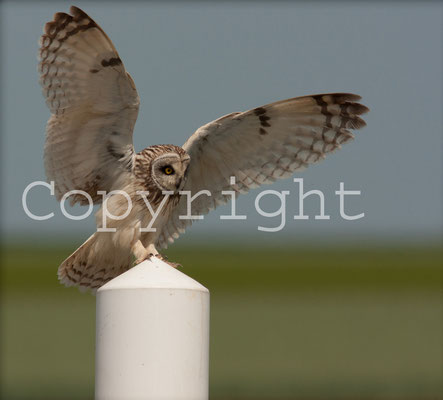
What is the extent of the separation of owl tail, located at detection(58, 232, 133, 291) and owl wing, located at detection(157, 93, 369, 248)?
664mm

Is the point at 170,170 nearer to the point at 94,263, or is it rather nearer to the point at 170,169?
the point at 170,169

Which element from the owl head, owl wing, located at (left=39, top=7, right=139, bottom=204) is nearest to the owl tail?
owl wing, located at (left=39, top=7, right=139, bottom=204)

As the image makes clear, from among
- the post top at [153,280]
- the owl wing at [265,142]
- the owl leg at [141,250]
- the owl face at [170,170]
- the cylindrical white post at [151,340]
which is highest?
the owl wing at [265,142]

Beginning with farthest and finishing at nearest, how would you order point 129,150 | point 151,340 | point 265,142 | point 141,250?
1. point 265,142
2. point 129,150
3. point 141,250
4. point 151,340

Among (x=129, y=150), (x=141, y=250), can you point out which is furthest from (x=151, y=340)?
(x=129, y=150)

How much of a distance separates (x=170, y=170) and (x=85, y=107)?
31.7 inches

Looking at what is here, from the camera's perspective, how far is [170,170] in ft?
17.1

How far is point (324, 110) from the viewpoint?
5688 mm

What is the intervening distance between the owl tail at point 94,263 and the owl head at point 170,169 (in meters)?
0.61

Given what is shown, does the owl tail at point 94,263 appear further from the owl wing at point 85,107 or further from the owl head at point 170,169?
the owl head at point 170,169

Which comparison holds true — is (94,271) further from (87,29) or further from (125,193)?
(87,29)

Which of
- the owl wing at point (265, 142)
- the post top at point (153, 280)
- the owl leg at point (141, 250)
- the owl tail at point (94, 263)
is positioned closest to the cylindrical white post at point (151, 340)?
the post top at point (153, 280)

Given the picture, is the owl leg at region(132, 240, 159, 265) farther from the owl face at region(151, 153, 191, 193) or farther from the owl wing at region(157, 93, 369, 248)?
the owl wing at region(157, 93, 369, 248)

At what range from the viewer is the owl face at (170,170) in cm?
514
